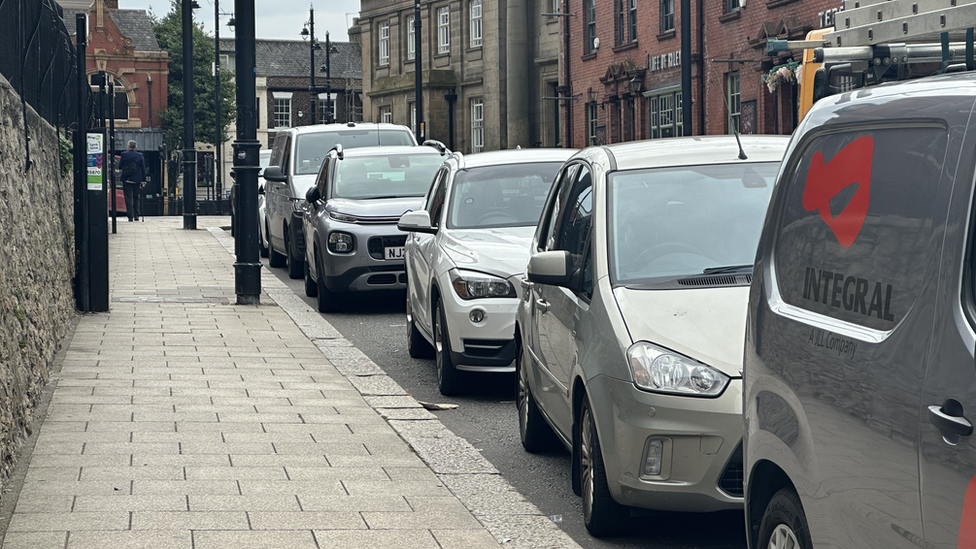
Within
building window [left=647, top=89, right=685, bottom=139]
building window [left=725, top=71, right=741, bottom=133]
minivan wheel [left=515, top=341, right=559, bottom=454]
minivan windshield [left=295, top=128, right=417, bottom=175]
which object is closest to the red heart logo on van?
minivan wheel [left=515, top=341, right=559, bottom=454]

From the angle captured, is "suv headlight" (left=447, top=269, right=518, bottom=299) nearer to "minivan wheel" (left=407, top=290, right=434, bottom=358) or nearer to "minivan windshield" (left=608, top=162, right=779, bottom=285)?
"minivan wheel" (left=407, top=290, right=434, bottom=358)

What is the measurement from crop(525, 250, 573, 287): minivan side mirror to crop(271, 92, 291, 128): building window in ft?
314

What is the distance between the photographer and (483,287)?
9.19m

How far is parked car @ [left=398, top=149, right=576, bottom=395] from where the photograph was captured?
29.8 ft

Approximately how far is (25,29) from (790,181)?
774 centimetres

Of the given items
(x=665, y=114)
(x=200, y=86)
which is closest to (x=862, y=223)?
(x=665, y=114)

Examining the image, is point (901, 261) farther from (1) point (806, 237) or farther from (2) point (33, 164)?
(2) point (33, 164)

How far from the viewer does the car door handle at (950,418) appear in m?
2.69

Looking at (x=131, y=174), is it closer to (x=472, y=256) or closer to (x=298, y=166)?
(x=298, y=166)

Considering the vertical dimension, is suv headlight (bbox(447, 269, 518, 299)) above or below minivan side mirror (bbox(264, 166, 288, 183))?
below

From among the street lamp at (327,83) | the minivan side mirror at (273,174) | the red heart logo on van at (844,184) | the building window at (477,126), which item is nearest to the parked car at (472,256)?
the red heart logo on van at (844,184)

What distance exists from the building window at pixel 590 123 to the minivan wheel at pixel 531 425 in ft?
120

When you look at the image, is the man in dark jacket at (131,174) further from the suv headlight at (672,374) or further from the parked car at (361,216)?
the suv headlight at (672,374)

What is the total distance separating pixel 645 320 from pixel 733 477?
0.73 meters
